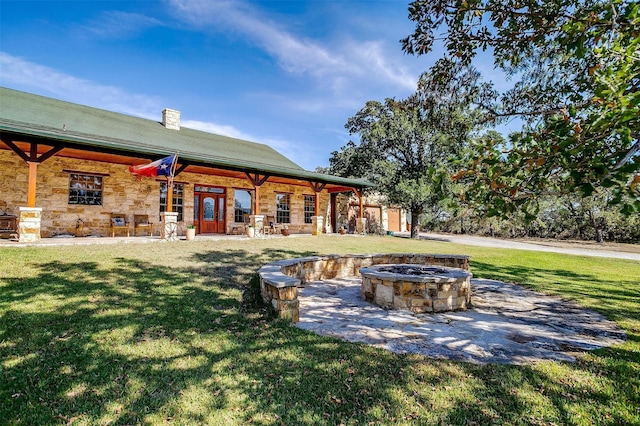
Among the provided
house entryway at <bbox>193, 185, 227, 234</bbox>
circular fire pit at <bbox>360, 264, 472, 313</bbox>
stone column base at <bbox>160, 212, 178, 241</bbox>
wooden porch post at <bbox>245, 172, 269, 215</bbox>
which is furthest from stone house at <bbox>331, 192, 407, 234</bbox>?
circular fire pit at <bbox>360, 264, 472, 313</bbox>

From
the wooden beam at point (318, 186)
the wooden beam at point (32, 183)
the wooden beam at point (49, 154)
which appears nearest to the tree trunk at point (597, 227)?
the wooden beam at point (318, 186)

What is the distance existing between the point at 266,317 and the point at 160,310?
138cm

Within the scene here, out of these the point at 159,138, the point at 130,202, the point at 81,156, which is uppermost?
the point at 159,138

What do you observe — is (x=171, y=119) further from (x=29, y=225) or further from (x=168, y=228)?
(x=29, y=225)

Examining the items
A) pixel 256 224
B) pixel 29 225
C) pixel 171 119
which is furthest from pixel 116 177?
pixel 256 224

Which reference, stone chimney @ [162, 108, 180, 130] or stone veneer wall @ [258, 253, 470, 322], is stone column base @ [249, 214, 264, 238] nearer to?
stone veneer wall @ [258, 253, 470, 322]

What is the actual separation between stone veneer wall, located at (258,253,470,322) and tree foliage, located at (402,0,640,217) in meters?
2.51

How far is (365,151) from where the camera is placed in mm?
19094

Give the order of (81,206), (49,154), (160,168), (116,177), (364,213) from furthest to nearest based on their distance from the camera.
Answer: (364,213) < (116,177) < (81,206) < (160,168) < (49,154)

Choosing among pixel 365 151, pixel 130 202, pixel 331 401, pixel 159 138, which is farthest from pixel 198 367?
pixel 365 151

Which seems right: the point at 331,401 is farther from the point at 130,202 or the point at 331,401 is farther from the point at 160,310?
the point at 130,202

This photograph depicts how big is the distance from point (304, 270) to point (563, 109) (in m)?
5.00

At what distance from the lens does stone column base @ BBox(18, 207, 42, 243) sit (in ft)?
26.2

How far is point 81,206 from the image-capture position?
433 inches
